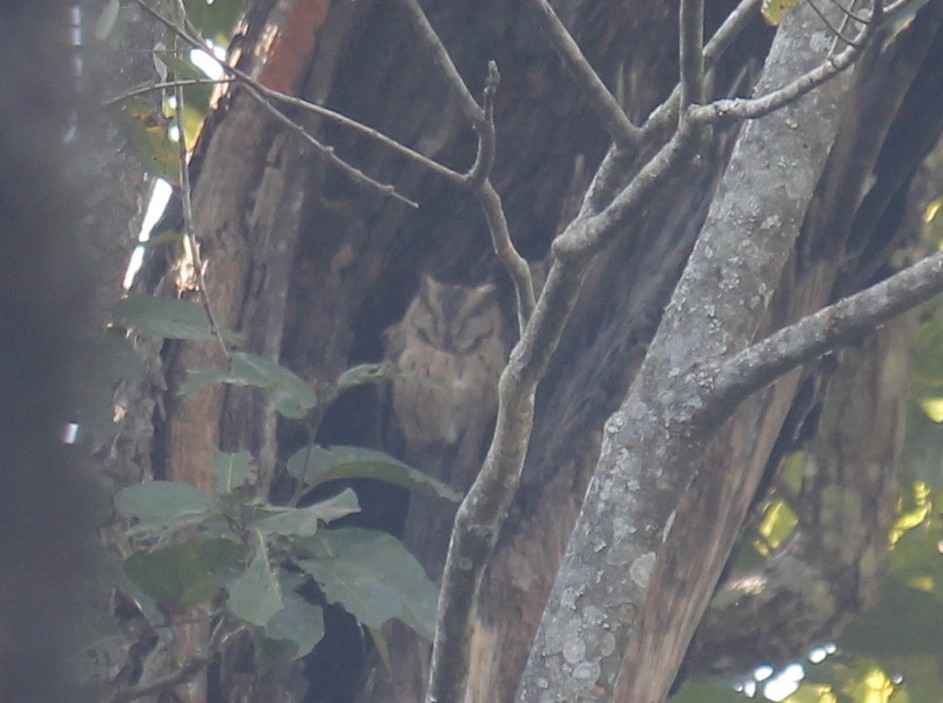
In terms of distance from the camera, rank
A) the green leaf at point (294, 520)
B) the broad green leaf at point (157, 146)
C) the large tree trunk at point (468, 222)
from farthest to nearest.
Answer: the large tree trunk at point (468, 222) → the broad green leaf at point (157, 146) → the green leaf at point (294, 520)

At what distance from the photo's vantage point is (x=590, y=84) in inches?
72.1

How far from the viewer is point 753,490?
2.78 meters

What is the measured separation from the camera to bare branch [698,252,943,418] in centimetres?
183

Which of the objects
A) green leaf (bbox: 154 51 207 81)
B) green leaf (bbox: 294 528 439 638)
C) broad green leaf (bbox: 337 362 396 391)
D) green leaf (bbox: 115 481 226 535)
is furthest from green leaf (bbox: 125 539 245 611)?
green leaf (bbox: 154 51 207 81)

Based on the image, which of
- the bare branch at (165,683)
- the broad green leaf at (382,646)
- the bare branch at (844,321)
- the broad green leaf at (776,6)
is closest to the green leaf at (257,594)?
the bare branch at (165,683)

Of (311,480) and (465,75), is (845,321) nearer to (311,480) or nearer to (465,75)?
(311,480)

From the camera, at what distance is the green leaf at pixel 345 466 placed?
2316mm

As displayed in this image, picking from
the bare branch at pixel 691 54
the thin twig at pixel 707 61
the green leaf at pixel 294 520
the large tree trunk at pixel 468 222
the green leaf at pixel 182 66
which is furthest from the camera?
the large tree trunk at pixel 468 222

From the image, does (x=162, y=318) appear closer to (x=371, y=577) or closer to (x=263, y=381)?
(x=263, y=381)

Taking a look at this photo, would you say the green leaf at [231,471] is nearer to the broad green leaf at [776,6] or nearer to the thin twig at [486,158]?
the thin twig at [486,158]

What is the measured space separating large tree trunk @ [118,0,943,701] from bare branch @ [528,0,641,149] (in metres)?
0.89

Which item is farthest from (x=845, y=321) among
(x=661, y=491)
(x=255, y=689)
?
(x=255, y=689)

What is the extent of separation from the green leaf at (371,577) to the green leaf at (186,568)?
153mm

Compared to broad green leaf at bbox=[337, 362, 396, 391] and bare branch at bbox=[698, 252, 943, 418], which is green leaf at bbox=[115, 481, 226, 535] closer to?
broad green leaf at bbox=[337, 362, 396, 391]
